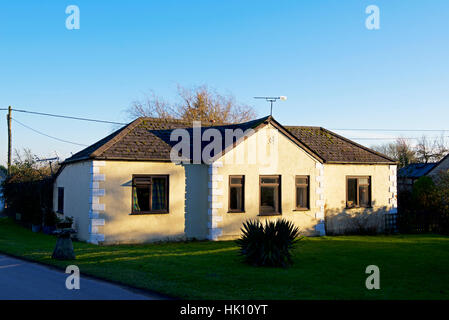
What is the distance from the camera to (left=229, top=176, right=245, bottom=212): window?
63.0 ft

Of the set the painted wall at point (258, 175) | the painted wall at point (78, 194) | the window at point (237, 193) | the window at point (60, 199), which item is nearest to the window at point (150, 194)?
the painted wall at point (78, 194)

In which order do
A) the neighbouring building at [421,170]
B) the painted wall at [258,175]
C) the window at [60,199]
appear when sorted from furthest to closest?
1. the neighbouring building at [421,170]
2. the window at [60,199]
3. the painted wall at [258,175]

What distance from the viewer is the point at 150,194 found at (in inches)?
714

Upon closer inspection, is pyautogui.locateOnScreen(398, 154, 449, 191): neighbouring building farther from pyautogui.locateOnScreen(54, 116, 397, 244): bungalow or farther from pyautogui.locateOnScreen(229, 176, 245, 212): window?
pyautogui.locateOnScreen(229, 176, 245, 212): window

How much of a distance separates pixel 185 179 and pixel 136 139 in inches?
105

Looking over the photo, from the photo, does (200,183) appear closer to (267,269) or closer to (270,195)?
(270,195)

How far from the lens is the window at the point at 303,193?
20.6 meters

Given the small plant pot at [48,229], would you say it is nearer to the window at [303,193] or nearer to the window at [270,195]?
the window at [270,195]

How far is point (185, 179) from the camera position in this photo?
1880 centimetres

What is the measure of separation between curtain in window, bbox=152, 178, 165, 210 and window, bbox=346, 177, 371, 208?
9325 mm

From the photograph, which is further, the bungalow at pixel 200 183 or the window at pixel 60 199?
the window at pixel 60 199

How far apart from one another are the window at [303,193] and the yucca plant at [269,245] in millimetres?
7414
